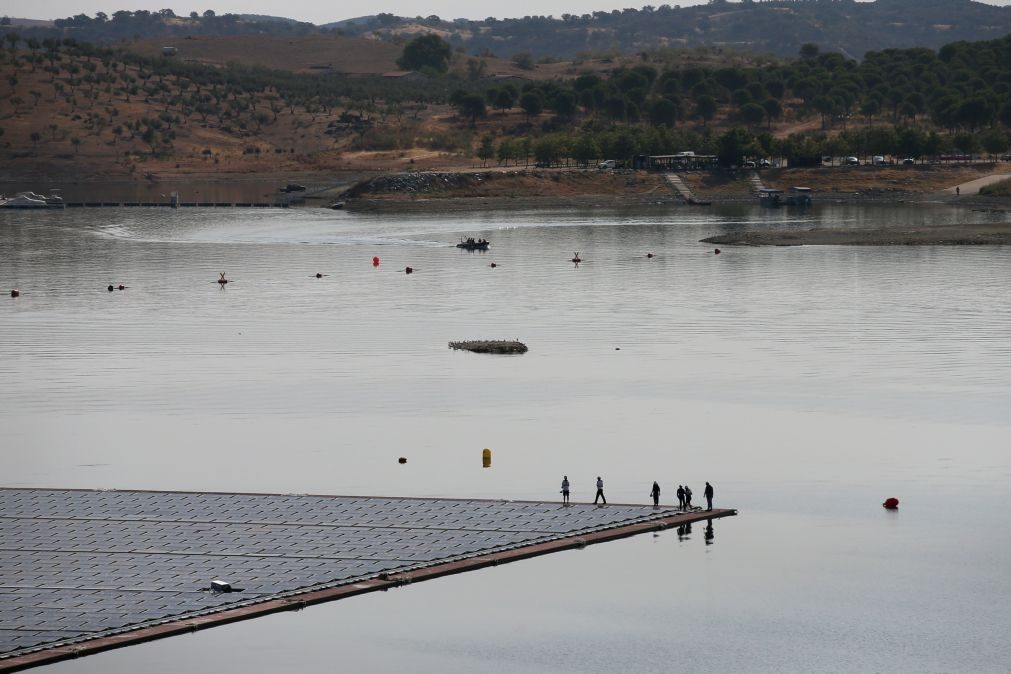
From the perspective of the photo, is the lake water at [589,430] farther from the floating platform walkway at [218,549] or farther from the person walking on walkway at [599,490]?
the person walking on walkway at [599,490]

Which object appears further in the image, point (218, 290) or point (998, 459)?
point (218, 290)

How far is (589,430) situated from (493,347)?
23050 mm

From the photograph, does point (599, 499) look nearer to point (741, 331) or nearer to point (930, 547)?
point (930, 547)

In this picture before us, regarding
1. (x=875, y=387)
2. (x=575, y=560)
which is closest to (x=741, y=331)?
(x=875, y=387)

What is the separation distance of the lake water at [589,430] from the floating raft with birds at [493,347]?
113cm

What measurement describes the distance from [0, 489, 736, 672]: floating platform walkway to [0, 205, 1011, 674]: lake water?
92 centimetres

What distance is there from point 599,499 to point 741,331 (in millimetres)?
45427

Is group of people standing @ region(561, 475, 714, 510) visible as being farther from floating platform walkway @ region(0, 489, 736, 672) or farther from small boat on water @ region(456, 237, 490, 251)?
small boat on water @ region(456, 237, 490, 251)

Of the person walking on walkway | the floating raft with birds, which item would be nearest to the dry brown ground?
the floating raft with birds

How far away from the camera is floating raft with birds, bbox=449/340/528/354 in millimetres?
96375

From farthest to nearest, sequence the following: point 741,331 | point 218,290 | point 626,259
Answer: point 626,259 → point 218,290 → point 741,331

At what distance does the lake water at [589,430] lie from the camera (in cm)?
4931

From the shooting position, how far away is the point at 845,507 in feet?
204

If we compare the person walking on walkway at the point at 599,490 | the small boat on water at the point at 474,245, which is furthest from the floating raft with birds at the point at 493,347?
the small boat on water at the point at 474,245
